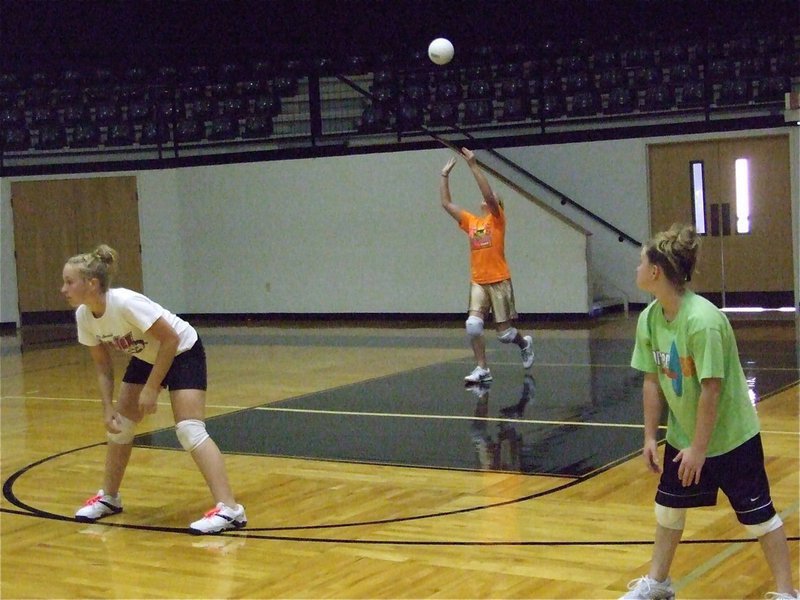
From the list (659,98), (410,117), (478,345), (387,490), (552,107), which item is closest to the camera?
(387,490)

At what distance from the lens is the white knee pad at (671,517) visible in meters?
4.02

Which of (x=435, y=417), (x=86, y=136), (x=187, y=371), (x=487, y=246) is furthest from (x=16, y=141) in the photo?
(x=187, y=371)

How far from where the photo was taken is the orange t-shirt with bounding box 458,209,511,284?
10.3 metres

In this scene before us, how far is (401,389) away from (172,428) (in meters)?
2.43

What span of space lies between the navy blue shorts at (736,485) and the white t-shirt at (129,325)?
2796mm

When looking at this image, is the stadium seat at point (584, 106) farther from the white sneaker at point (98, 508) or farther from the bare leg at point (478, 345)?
the white sneaker at point (98, 508)

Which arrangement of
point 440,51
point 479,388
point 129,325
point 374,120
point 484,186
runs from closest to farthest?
point 129,325, point 484,186, point 479,388, point 440,51, point 374,120

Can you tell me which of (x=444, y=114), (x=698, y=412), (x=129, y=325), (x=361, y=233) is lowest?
(x=698, y=412)

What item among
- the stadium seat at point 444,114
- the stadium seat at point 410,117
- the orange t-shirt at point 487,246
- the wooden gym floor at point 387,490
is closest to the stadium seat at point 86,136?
the stadium seat at point 410,117

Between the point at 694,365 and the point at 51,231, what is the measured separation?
1778 centimetres

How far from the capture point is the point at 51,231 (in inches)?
787

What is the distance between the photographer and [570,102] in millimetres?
17859

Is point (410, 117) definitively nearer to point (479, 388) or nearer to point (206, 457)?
point (479, 388)

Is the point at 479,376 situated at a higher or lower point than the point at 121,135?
lower
